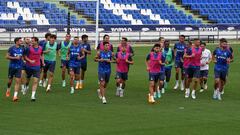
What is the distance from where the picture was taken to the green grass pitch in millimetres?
17441

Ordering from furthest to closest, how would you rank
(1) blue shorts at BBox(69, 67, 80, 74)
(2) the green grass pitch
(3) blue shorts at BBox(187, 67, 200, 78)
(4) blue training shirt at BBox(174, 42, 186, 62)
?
(4) blue training shirt at BBox(174, 42, 186, 62)
(1) blue shorts at BBox(69, 67, 80, 74)
(3) blue shorts at BBox(187, 67, 200, 78)
(2) the green grass pitch

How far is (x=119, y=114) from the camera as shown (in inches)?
796

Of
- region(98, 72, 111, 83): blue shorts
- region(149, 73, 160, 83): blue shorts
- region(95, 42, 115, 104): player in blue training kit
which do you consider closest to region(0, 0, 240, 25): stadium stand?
region(95, 42, 115, 104): player in blue training kit

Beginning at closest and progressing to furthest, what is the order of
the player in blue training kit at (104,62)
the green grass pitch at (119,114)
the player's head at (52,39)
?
the green grass pitch at (119,114), the player in blue training kit at (104,62), the player's head at (52,39)

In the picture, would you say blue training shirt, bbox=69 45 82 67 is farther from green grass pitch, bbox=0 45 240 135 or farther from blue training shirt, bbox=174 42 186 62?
blue training shirt, bbox=174 42 186 62

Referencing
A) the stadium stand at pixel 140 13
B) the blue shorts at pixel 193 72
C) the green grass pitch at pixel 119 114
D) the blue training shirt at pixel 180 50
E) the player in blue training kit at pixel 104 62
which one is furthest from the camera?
the stadium stand at pixel 140 13

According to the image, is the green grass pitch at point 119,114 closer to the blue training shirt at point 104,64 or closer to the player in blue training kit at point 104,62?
the player in blue training kit at point 104,62

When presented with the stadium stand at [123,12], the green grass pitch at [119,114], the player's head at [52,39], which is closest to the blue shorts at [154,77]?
the green grass pitch at [119,114]

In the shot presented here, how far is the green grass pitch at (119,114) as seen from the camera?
17.4 m

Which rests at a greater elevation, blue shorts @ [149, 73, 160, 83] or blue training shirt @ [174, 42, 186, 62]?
blue training shirt @ [174, 42, 186, 62]

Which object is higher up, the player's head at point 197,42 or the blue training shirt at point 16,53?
the player's head at point 197,42

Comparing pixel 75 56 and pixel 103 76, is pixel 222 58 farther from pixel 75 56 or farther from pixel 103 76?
pixel 75 56

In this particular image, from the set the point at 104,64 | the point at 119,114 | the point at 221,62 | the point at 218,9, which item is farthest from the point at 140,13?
the point at 119,114

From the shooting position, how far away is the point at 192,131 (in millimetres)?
17484
